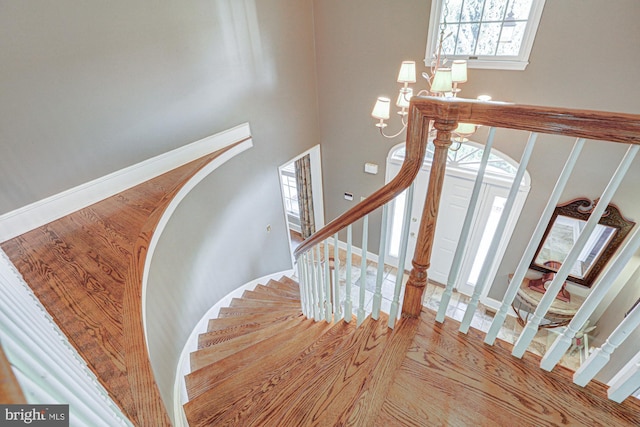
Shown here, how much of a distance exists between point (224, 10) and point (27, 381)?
3.17 metres

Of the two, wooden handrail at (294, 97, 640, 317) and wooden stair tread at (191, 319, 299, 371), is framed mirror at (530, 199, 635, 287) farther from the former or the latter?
wooden stair tread at (191, 319, 299, 371)

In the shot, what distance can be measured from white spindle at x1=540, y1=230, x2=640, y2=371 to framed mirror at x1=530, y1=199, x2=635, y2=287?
2654 millimetres

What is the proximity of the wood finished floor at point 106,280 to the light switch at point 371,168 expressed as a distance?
2780 mm

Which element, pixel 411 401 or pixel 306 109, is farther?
pixel 306 109

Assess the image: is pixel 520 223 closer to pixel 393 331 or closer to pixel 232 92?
pixel 393 331

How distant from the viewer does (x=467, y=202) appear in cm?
381

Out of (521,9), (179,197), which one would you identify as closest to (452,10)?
(521,9)

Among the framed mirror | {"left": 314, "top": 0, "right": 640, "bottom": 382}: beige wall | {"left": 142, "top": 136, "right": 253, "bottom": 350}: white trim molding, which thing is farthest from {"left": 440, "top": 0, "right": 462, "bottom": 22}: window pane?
{"left": 142, "top": 136, "right": 253, "bottom": 350}: white trim molding

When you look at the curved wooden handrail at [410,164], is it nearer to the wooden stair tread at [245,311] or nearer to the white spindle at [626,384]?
the white spindle at [626,384]

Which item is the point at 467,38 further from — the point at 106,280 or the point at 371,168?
the point at 106,280

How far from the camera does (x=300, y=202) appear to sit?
5.41 metres

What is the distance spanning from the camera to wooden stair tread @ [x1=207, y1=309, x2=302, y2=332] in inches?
108

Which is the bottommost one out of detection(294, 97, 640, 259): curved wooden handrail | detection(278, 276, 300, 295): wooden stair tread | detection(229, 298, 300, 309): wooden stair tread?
detection(278, 276, 300, 295): wooden stair tread

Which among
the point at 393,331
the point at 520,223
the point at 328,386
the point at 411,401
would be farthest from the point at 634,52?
the point at 328,386
